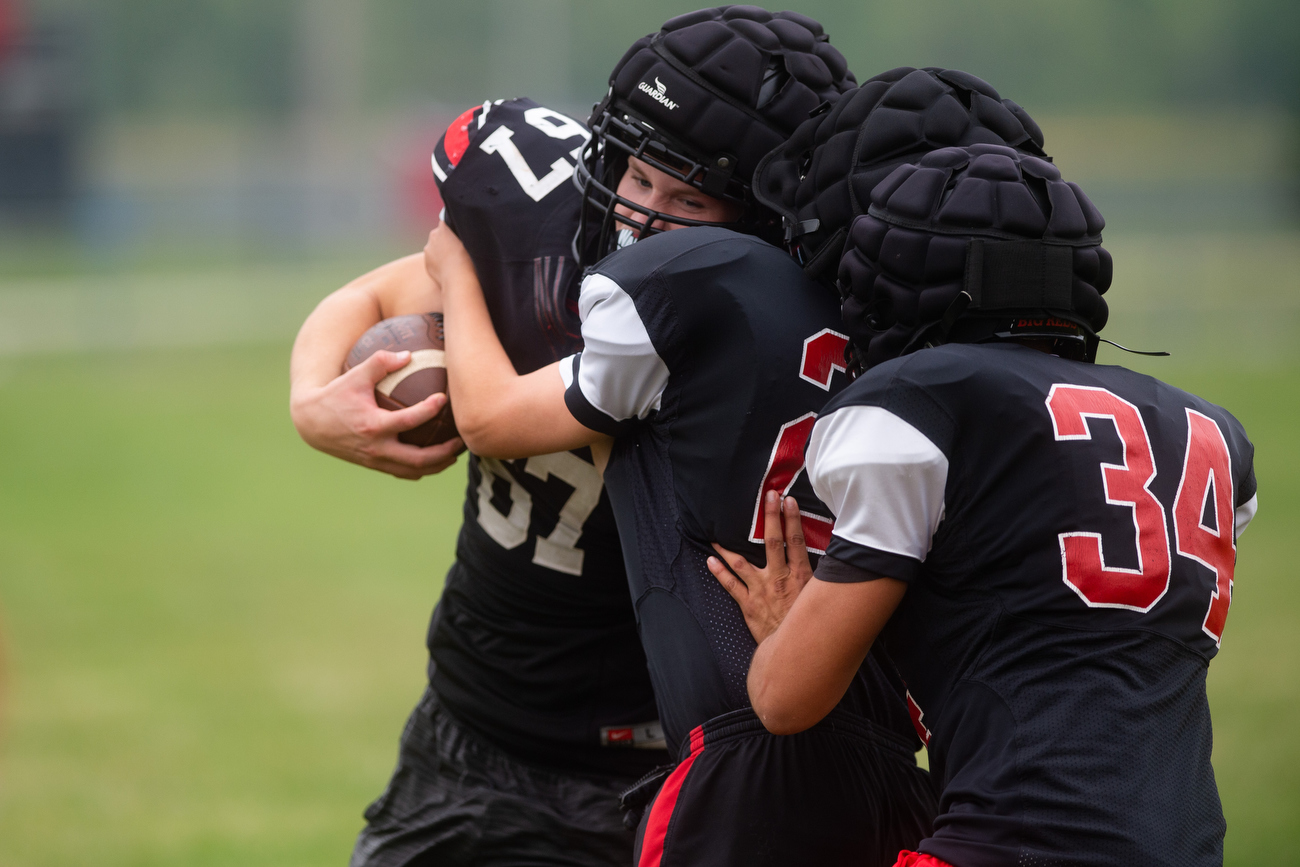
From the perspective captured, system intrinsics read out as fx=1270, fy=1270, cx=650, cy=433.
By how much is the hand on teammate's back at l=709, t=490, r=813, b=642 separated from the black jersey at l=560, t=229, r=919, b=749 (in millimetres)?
29

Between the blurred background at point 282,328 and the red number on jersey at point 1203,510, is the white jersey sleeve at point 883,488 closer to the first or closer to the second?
the red number on jersey at point 1203,510

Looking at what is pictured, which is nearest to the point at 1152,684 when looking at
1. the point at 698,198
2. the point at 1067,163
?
the point at 698,198

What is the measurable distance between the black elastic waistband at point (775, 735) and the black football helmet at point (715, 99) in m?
0.87

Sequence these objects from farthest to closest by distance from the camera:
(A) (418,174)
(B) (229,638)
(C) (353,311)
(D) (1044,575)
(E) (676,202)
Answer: (A) (418,174) < (B) (229,638) < (C) (353,311) < (E) (676,202) < (D) (1044,575)

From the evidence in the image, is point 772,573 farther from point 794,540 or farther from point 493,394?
point 493,394

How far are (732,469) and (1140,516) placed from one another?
599 mm

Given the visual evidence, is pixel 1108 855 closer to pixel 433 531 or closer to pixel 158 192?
pixel 433 531

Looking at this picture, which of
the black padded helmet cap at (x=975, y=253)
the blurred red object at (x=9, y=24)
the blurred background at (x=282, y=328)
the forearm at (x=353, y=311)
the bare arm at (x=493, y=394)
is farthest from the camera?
the blurred red object at (x=9, y=24)

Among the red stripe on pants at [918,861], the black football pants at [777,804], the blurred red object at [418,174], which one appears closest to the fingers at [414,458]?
the black football pants at [777,804]


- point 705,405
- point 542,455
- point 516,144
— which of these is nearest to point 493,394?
point 542,455

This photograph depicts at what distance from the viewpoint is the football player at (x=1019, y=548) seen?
5.40 ft

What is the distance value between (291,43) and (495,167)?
29.8 metres

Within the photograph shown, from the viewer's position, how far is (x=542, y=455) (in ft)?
8.16

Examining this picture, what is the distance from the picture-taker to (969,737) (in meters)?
1.72
